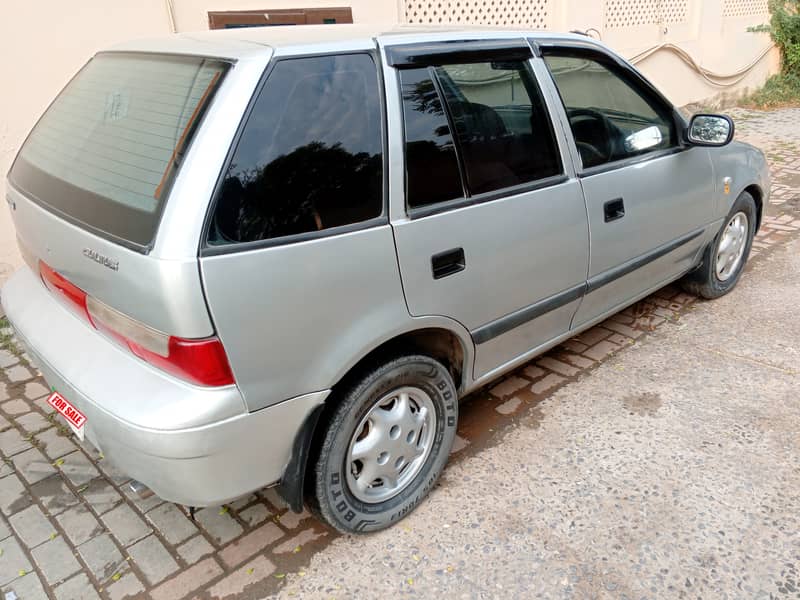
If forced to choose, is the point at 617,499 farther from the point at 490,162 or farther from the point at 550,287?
the point at 490,162

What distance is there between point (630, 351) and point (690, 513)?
140 centimetres

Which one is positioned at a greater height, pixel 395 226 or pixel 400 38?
pixel 400 38

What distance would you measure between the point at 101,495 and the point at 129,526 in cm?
27

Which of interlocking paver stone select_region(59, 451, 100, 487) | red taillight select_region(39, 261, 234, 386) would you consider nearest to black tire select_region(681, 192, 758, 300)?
red taillight select_region(39, 261, 234, 386)

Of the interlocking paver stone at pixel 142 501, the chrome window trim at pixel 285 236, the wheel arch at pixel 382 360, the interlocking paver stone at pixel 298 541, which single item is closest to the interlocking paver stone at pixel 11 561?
the interlocking paver stone at pixel 142 501

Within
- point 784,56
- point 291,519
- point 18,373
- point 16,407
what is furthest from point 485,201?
point 784,56

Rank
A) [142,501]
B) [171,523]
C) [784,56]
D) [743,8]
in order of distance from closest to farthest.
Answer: [171,523] < [142,501] < [743,8] < [784,56]

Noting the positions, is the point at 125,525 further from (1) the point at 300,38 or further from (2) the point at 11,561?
(1) the point at 300,38

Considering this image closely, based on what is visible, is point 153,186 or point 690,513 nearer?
point 153,186

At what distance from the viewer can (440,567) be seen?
7.66 feet

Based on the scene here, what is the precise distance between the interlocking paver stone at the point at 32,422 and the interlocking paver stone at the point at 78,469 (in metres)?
0.36

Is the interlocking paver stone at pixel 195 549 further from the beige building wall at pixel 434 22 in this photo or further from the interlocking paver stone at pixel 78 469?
the beige building wall at pixel 434 22

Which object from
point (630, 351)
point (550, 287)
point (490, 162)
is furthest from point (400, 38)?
point (630, 351)

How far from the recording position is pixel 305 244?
6.47 ft
